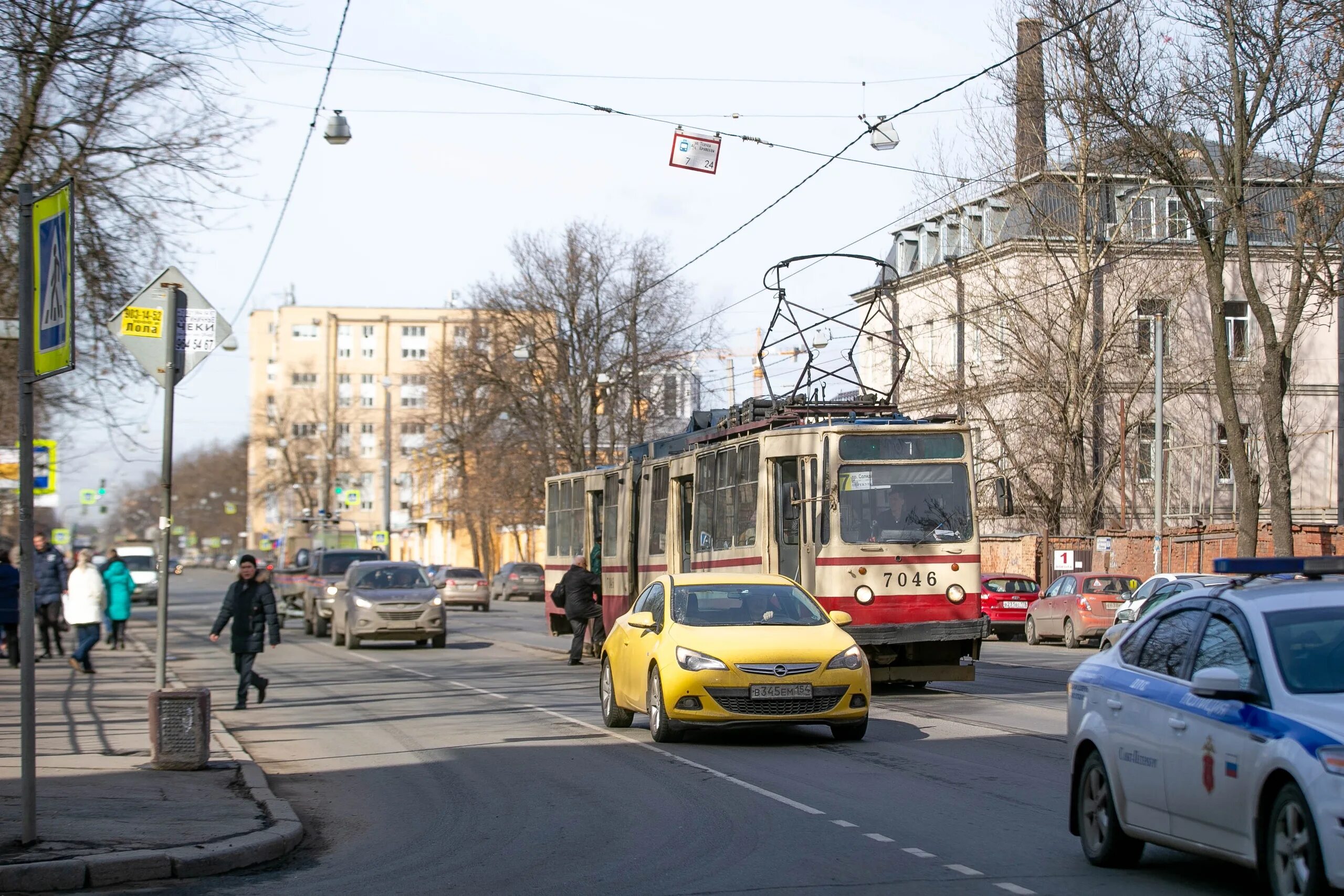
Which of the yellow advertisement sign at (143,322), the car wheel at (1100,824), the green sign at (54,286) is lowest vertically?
the car wheel at (1100,824)

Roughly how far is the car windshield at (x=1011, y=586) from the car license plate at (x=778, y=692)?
24.9 metres

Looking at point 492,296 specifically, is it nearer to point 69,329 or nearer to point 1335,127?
point 1335,127

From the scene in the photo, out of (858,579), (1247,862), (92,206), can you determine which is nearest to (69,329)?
(1247,862)

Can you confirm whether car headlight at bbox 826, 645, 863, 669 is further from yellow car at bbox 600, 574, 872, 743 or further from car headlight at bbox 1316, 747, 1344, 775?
car headlight at bbox 1316, 747, 1344, 775

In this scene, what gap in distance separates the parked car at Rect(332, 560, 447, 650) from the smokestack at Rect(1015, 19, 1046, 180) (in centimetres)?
1689

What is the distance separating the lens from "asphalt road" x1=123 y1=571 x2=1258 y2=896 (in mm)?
8047

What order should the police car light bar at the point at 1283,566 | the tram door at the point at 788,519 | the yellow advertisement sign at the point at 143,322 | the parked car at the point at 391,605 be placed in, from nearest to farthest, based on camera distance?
the police car light bar at the point at 1283,566 → the yellow advertisement sign at the point at 143,322 → the tram door at the point at 788,519 → the parked car at the point at 391,605

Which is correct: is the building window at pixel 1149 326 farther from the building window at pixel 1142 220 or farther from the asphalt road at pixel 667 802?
the asphalt road at pixel 667 802

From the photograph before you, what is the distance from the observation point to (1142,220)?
44.6 m

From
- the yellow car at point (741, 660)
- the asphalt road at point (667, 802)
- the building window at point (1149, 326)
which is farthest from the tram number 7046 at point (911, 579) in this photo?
the building window at point (1149, 326)

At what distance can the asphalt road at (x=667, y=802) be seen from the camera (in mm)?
8047

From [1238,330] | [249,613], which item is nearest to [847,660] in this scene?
[249,613]

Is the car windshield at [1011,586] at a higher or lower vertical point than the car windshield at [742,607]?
lower

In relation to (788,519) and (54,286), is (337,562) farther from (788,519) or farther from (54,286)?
(54,286)
